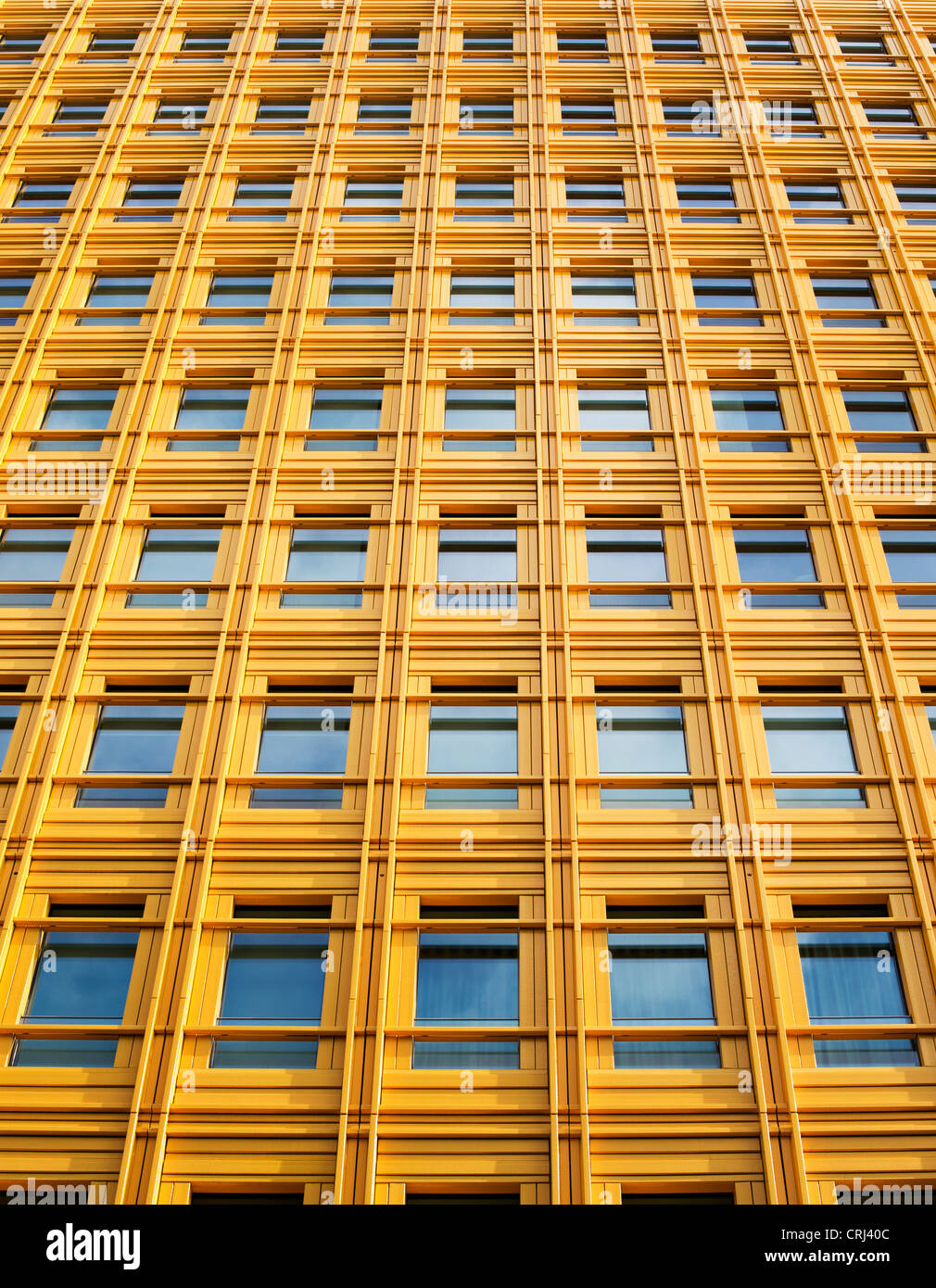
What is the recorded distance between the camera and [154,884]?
64.9 ft

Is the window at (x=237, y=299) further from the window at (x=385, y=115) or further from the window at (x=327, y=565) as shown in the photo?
the window at (x=385, y=115)

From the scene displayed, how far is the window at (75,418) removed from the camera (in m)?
26.4

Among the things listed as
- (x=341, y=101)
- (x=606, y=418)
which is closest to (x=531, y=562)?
(x=606, y=418)

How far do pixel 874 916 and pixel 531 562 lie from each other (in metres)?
9.42

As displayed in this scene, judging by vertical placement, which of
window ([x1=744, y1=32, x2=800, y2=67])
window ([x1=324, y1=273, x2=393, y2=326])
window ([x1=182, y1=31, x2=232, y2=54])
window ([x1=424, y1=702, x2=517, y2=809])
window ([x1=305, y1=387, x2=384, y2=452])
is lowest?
window ([x1=424, y1=702, x2=517, y2=809])

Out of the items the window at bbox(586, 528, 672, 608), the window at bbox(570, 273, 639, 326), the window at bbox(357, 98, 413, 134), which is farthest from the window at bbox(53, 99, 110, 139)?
the window at bbox(586, 528, 672, 608)

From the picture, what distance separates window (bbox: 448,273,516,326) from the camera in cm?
2900

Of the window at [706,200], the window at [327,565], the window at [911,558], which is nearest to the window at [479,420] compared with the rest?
the window at [327,565]

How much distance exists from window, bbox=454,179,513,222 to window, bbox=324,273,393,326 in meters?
3.36

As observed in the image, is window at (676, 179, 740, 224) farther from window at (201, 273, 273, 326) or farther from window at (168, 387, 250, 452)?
window at (168, 387, 250, 452)

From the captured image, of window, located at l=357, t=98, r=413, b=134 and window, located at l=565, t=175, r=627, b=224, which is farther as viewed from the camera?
window, located at l=357, t=98, r=413, b=134

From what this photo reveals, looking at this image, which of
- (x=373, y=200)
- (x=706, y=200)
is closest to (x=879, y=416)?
(x=706, y=200)

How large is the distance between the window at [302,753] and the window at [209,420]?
7.32 metres

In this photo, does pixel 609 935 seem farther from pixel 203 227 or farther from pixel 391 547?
pixel 203 227
